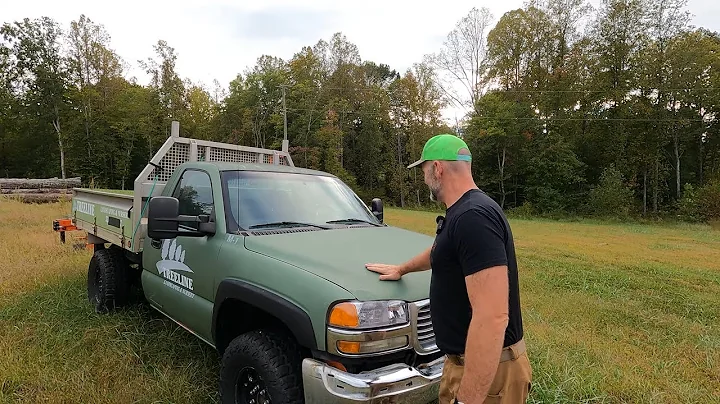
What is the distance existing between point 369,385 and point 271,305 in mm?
706

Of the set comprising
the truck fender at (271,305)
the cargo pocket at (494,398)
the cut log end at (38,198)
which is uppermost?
the cut log end at (38,198)

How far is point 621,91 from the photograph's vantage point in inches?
1266

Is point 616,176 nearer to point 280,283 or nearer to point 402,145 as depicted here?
point 402,145

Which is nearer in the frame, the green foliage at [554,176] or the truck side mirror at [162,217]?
the truck side mirror at [162,217]

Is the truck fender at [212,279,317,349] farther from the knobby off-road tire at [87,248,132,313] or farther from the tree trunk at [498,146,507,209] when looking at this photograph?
the tree trunk at [498,146,507,209]

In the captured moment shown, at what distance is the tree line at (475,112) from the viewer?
3123 centimetres

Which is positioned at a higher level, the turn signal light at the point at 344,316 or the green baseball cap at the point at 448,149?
the green baseball cap at the point at 448,149

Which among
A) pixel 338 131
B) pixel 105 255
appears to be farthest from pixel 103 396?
pixel 338 131

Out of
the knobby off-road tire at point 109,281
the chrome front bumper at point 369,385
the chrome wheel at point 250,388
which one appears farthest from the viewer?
the knobby off-road tire at point 109,281

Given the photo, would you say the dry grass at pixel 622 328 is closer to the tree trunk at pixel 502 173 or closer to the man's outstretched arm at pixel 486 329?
the man's outstretched arm at pixel 486 329

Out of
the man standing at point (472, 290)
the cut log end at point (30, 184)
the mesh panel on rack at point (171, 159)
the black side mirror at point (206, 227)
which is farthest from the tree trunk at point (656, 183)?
the cut log end at point (30, 184)

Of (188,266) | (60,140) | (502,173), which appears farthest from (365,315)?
(60,140)

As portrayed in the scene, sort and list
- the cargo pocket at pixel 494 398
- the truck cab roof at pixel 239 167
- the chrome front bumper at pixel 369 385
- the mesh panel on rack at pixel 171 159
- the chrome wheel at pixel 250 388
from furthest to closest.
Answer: the mesh panel on rack at pixel 171 159
the truck cab roof at pixel 239 167
the chrome wheel at pixel 250 388
the chrome front bumper at pixel 369 385
the cargo pocket at pixel 494 398

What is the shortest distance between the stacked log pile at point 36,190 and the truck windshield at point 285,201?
19.8m
